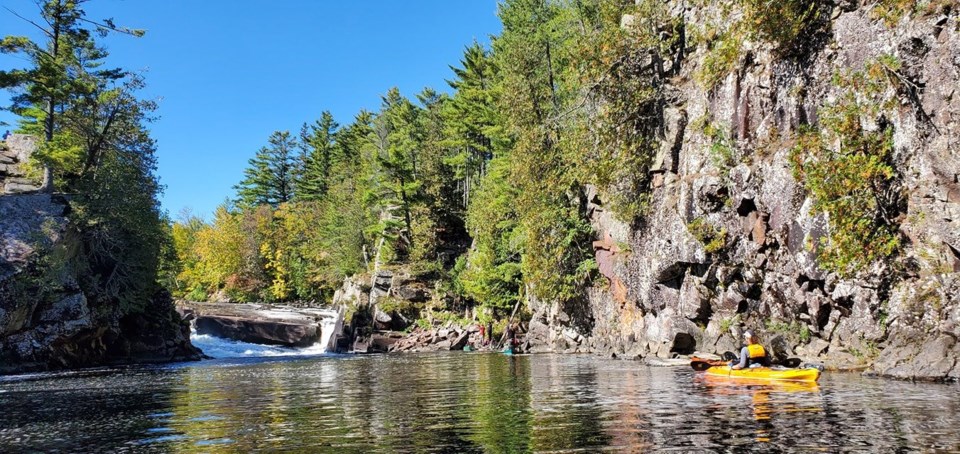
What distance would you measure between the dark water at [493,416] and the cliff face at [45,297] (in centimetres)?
933

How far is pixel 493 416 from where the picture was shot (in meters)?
11.8

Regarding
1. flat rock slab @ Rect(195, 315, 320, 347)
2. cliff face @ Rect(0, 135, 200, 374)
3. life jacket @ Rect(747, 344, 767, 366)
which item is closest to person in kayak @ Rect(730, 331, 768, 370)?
life jacket @ Rect(747, 344, 767, 366)

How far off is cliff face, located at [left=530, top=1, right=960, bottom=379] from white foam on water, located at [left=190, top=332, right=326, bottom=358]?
23654 millimetres

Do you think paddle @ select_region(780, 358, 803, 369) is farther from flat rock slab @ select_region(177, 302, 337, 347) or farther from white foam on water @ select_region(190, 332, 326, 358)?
flat rock slab @ select_region(177, 302, 337, 347)

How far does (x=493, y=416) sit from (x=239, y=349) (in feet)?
123

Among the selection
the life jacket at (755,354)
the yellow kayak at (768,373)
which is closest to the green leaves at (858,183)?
the life jacket at (755,354)

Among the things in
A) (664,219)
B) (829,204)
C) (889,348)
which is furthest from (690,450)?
(664,219)

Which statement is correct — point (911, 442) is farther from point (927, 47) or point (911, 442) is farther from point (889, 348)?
point (927, 47)

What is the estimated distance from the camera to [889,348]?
17.3 meters

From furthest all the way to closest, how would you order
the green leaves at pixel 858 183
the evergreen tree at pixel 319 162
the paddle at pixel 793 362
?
the evergreen tree at pixel 319 162
the paddle at pixel 793 362
the green leaves at pixel 858 183

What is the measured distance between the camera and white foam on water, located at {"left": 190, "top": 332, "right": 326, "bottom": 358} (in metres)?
42.7

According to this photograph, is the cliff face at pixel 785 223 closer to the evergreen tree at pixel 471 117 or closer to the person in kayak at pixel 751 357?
the person in kayak at pixel 751 357

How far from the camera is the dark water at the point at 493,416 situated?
8.87 metres

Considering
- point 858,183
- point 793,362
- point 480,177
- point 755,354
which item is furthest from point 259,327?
point 858,183
